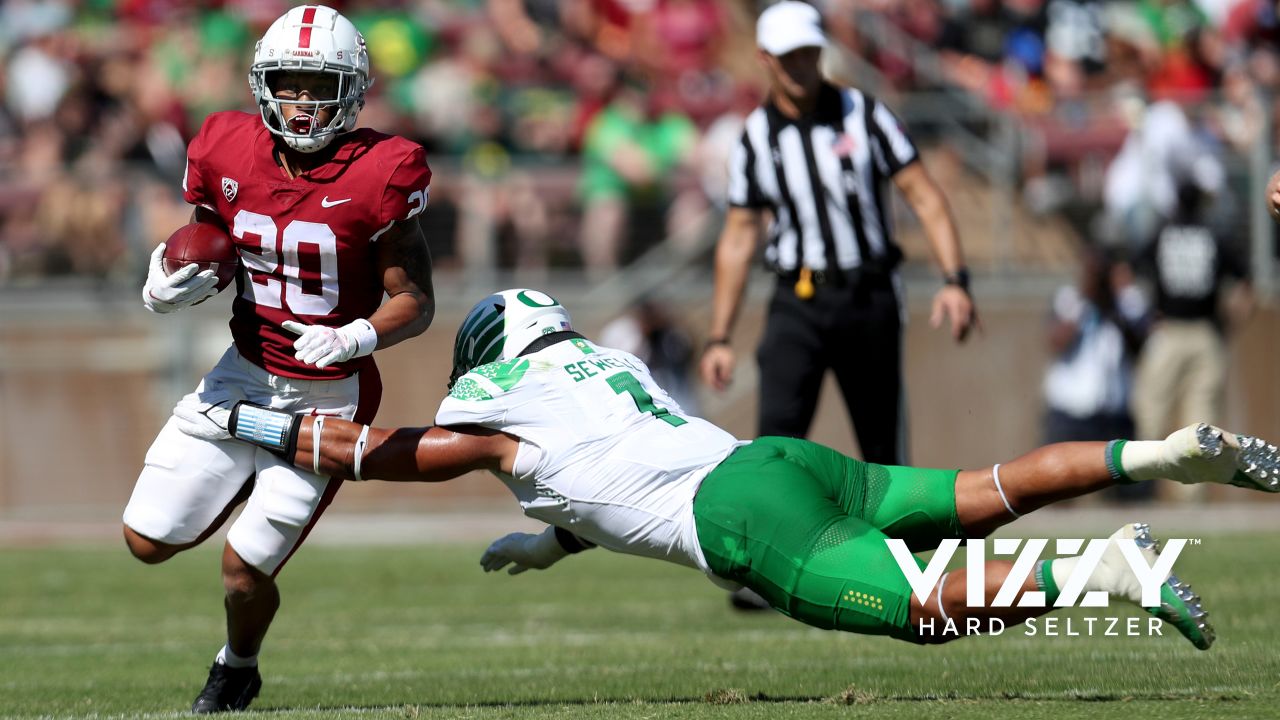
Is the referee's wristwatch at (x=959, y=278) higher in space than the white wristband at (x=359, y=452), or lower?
higher

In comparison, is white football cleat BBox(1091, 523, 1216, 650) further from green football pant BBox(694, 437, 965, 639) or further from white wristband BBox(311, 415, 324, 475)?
white wristband BBox(311, 415, 324, 475)

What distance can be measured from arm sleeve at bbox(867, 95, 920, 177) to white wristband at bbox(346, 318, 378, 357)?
2843 millimetres

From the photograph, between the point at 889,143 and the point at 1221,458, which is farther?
the point at 889,143

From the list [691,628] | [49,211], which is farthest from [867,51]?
[691,628]

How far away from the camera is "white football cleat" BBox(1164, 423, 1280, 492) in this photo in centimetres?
443

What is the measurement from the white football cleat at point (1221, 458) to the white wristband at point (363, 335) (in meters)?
2.12

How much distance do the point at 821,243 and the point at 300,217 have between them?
2600mm

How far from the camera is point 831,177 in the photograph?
23.4 ft

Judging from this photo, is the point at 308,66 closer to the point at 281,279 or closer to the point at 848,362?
the point at 281,279

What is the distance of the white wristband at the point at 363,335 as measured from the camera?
488 centimetres

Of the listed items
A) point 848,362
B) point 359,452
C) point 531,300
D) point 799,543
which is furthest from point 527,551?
point 848,362

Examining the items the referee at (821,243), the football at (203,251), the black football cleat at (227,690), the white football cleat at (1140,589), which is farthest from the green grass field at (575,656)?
the football at (203,251)

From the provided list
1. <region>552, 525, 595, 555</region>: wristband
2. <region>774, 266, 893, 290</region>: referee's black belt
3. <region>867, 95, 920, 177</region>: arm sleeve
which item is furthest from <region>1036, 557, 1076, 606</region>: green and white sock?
<region>867, 95, 920, 177</region>: arm sleeve

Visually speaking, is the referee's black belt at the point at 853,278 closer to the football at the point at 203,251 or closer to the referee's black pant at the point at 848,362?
the referee's black pant at the point at 848,362
